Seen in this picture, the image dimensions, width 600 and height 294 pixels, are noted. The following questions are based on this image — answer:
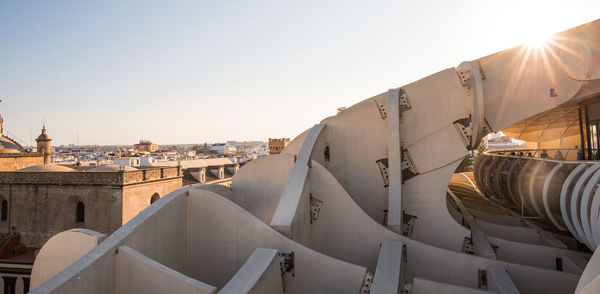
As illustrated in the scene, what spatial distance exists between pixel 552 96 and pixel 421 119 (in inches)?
136

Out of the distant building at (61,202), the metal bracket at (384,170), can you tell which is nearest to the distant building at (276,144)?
the distant building at (61,202)

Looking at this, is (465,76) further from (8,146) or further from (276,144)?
(276,144)

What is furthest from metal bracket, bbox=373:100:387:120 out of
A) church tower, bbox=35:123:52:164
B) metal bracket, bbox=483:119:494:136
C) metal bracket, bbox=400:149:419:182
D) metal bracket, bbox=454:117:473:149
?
church tower, bbox=35:123:52:164

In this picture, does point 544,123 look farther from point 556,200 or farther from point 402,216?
point 402,216

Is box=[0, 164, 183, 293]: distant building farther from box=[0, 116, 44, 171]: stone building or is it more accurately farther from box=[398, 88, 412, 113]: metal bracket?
box=[398, 88, 412, 113]: metal bracket

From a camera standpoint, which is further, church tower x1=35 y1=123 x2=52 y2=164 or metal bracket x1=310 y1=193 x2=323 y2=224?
church tower x1=35 y1=123 x2=52 y2=164

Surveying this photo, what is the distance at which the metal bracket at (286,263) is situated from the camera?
729cm

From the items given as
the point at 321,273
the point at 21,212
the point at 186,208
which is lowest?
the point at 21,212

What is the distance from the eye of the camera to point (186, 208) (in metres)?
8.55

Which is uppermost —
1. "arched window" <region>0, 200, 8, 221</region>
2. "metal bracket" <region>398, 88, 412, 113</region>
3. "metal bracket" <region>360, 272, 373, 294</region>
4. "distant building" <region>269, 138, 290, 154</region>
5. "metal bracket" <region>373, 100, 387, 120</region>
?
"metal bracket" <region>398, 88, 412, 113</region>

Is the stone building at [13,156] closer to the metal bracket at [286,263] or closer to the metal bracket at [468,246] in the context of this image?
the metal bracket at [286,263]

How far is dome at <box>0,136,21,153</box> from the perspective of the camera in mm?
31831

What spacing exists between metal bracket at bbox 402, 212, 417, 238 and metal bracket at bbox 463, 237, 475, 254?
150 cm

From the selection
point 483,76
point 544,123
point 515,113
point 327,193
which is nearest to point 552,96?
point 515,113
